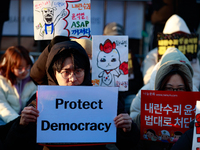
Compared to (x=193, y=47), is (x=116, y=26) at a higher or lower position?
higher

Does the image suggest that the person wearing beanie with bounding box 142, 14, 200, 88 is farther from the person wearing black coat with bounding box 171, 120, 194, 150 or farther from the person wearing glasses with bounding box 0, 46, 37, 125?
the person wearing black coat with bounding box 171, 120, 194, 150

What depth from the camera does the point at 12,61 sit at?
456cm

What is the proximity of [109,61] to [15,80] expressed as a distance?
151 centimetres

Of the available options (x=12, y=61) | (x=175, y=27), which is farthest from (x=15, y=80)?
(x=175, y=27)

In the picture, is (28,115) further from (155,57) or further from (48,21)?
(155,57)

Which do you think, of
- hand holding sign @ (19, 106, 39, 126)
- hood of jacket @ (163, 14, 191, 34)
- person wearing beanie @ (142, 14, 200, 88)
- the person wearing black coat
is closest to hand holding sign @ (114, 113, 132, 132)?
the person wearing black coat

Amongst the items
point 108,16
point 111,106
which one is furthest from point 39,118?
point 108,16

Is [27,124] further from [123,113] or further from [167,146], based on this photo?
[167,146]

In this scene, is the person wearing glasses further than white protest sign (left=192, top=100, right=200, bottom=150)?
Yes

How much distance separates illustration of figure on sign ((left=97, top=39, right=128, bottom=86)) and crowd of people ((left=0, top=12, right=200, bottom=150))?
311 millimetres

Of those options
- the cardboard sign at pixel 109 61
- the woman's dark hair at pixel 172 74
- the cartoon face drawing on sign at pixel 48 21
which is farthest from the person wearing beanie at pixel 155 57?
the cartoon face drawing on sign at pixel 48 21

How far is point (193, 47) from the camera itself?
4887mm

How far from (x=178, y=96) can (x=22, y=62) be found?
2550 millimetres

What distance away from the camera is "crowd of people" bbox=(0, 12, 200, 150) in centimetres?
243
